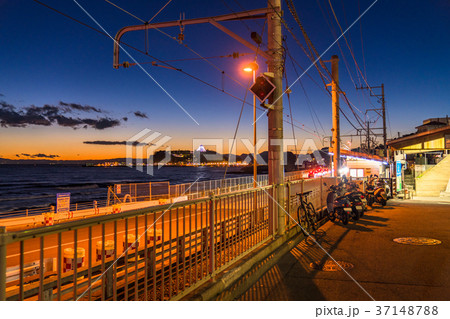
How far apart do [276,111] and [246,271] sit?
4.05 metres

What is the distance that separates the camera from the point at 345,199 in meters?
11.6

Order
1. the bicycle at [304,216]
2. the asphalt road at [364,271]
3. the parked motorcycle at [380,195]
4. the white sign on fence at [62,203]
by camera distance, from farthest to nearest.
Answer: the white sign on fence at [62,203] < the parked motorcycle at [380,195] < the bicycle at [304,216] < the asphalt road at [364,271]

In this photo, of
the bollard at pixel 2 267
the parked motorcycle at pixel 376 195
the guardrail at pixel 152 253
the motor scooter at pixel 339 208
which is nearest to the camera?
the bollard at pixel 2 267

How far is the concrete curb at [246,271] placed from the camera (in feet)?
15.1

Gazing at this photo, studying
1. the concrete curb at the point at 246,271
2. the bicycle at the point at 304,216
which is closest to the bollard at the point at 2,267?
the concrete curb at the point at 246,271

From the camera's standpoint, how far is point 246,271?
570 cm

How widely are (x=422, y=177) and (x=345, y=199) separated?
70.9ft

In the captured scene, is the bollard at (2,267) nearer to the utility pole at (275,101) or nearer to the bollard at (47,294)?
the bollard at (47,294)

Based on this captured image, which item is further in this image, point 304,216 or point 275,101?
point 304,216

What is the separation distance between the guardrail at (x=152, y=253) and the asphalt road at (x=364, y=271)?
81cm
